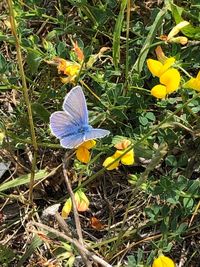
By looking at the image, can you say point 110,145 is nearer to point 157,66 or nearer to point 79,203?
point 79,203

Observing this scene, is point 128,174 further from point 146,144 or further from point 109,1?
point 109,1

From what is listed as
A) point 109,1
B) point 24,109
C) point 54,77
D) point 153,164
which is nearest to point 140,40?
point 109,1

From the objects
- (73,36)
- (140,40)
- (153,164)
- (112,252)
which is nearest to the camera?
(153,164)

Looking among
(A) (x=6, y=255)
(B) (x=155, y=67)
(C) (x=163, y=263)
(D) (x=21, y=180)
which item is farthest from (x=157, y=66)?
(A) (x=6, y=255)

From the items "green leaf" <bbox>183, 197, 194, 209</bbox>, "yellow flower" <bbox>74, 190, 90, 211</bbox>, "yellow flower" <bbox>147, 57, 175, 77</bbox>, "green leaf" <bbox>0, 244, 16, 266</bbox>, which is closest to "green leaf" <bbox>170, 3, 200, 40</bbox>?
"yellow flower" <bbox>147, 57, 175, 77</bbox>

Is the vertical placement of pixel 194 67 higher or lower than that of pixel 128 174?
higher

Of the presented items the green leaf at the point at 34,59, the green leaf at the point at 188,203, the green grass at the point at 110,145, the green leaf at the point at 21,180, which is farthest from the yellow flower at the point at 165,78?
the green leaf at the point at 21,180
